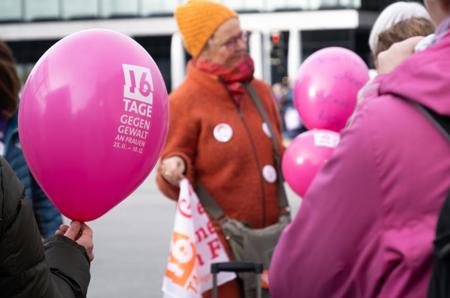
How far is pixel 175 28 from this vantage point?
48.4m

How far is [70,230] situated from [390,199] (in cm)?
101

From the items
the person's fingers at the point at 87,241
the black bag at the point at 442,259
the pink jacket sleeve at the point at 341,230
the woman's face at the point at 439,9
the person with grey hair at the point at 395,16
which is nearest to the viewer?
the black bag at the point at 442,259

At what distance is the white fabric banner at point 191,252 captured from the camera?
392 centimetres

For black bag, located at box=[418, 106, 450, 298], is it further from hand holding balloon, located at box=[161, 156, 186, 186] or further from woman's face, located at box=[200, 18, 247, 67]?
woman's face, located at box=[200, 18, 247, 67]

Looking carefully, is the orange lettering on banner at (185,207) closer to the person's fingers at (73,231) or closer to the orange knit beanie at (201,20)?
the orange knit beanie at (201,20)

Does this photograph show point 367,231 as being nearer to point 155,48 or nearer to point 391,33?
point 391,33

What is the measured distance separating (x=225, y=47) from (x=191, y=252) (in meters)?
0.93

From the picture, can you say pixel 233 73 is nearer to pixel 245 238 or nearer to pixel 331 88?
pixel 331 88

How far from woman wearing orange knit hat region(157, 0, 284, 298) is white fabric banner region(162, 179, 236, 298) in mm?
53

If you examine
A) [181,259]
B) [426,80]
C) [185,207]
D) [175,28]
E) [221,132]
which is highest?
[426,80]

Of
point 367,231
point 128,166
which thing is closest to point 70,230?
point 128,166

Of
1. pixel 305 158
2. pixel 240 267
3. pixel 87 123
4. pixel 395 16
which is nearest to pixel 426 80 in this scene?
pixel 87 123

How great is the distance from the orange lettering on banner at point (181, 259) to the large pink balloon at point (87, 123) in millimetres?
1357

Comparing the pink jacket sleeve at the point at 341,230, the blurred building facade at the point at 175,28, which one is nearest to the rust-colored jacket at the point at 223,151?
the pink jacket sleeve at the point at 341,230
